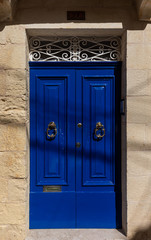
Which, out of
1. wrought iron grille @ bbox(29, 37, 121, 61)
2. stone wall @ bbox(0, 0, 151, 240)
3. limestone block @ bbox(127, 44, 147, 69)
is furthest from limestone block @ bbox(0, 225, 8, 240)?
limestone block @ bbox(127, 44, 147, 69)

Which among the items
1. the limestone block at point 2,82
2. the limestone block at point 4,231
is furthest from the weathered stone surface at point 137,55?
the limestone block at point 4,231

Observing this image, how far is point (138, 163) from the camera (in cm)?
330

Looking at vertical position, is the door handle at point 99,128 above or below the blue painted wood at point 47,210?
above

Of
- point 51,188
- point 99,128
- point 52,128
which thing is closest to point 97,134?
point 99,128

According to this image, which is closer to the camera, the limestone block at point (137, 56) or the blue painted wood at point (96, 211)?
the limestone block at point (137, 56)

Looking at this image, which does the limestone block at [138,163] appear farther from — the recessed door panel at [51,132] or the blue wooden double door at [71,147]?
the recessed door panel at [51,132]

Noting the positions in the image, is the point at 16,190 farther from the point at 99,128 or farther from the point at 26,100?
the point at 99,128

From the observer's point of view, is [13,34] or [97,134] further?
[97,134]

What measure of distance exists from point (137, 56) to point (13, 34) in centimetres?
175

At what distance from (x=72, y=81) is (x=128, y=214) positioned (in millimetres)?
2059

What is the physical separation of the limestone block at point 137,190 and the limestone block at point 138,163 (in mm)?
82

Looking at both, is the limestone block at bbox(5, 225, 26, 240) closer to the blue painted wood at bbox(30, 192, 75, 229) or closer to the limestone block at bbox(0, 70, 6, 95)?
the blue painted wood at bbox(30, 192, 75, 229)

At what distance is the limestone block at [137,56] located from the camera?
10.8 feet

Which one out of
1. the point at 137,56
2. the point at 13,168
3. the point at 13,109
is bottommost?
the point at 13,168
